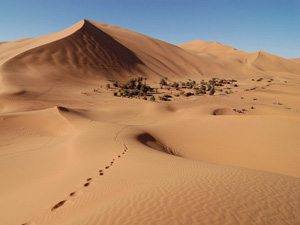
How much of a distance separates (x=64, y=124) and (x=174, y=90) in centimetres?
1799

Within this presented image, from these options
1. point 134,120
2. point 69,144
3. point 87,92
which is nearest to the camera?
point 69,144

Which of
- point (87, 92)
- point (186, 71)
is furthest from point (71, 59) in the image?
point (186, 71)

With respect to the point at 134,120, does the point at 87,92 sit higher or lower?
higher

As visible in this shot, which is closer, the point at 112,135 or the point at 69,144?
the point at 69,144

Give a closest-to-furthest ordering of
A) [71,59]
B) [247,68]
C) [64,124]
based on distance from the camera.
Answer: [64,124] → [71,59] → [247,68]

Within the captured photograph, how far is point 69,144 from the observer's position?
8.54m

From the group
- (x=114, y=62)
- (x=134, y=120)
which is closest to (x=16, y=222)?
(x=134, y=120)

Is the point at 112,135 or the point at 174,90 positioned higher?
the point at 174,90

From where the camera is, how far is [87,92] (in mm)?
22828


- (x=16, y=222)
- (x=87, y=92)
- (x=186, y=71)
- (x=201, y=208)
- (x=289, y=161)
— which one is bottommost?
(x=289, y=161)

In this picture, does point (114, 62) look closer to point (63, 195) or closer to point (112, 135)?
point (112, 135)

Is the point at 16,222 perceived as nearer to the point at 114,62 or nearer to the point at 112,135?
the point at 112,135

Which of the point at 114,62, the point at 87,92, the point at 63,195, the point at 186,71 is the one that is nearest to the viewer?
the point at 63,195

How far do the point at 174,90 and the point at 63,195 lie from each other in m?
23.7
